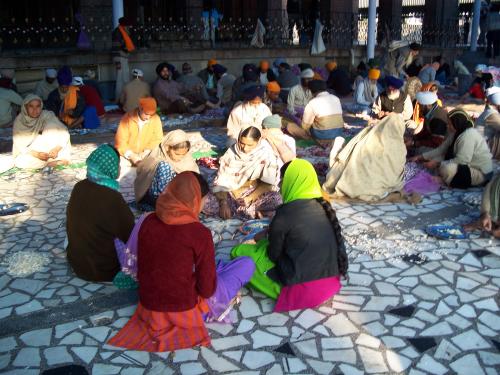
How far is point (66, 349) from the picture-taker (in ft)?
10.5

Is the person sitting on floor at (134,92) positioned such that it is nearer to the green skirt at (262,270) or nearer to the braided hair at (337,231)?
the green skirt at (262,270)

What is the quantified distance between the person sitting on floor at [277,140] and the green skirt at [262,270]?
232 centimetres

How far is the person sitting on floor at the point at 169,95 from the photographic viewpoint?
1023 centimetres

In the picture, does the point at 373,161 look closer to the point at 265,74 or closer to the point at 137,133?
the point at 137,133

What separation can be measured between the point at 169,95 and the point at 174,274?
25.2 feet

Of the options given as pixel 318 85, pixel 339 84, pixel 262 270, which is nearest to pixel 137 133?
pixel 318 85

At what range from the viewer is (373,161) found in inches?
222

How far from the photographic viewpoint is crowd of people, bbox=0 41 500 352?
3082mm

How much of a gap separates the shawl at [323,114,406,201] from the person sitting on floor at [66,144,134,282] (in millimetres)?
2631

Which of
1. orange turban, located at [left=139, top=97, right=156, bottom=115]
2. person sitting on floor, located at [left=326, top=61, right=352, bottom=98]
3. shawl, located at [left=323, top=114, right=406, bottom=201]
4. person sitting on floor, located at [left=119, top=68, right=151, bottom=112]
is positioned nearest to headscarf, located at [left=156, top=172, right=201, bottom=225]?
shawl, located at [left=323, top=114, right=406, bottom=201]

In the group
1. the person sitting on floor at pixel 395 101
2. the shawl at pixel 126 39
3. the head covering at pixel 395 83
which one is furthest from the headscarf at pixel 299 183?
the shawl at pixel 126 39

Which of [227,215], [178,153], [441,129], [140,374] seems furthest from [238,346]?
[441,129]

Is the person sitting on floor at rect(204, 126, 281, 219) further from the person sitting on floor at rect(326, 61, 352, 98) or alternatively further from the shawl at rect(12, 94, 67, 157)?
the person sitting on floor at rect(326, 61, 352, 98)

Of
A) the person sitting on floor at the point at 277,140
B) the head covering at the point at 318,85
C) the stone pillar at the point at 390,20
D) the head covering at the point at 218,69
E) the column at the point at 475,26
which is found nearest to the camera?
the person sitting on floor at the point at 277,140
